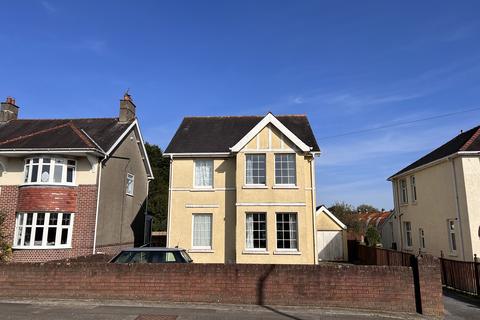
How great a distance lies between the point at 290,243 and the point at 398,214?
1270cm

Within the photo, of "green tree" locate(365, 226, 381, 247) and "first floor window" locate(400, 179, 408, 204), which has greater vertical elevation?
"first floor window" locate(400, 179, 408, 204)

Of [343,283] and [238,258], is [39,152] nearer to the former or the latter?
[238,258]

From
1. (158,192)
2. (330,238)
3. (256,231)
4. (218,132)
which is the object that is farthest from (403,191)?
(158,192)

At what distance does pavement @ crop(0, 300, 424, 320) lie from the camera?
1003 centimetres

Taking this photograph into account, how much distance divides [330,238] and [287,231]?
10.0m

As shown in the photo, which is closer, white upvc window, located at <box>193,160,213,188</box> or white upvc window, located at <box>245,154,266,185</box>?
white upvc window, located at <box>245,154,266,185</box>

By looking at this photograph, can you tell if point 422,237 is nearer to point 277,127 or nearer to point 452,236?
point 452,236

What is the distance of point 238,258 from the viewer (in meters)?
19.5

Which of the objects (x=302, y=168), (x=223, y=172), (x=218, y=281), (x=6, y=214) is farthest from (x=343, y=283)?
(x=6, y=214)

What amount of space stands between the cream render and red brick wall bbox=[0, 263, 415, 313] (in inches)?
399

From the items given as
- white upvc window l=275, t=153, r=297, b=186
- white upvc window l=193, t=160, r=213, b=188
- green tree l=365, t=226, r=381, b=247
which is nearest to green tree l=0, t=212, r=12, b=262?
white upvc window l=193, t=160, r=213, b=188

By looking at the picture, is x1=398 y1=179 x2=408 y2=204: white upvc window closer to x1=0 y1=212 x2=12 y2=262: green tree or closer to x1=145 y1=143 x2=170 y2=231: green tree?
x1=0 y1=212 x2=12 y2=262: green tree

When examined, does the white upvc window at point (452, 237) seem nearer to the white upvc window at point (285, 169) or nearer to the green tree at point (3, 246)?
the white upvc window at point (285, 169)

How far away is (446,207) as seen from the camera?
68.5 feet
